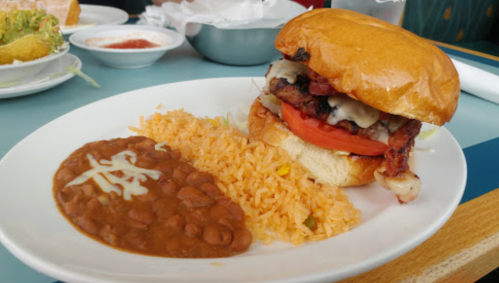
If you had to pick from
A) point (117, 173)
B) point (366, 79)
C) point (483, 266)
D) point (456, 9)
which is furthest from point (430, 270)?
point (456, 9)

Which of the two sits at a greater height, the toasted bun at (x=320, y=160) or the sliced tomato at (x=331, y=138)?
the sliced tomato at (x=331, y=138)

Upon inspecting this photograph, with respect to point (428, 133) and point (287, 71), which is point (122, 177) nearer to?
point (287, 71)

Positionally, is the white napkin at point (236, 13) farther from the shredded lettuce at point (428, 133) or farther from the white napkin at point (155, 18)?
the shredded lettuce at point (428, 133)

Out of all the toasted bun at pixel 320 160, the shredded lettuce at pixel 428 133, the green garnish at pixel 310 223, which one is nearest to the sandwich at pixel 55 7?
the toasted bun at pixel 320 160

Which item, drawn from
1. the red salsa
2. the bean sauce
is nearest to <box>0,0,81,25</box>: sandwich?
the red salsa

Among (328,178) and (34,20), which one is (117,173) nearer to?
(328,178)

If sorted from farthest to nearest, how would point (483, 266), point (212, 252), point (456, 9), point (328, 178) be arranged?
point (456, 9), point (328, 178), point (483, 266), point (212, 252)

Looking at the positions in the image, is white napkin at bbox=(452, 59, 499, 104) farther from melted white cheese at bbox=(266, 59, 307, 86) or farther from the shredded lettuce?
melted white cheese at bbox=(266, 59, 307, 86)
